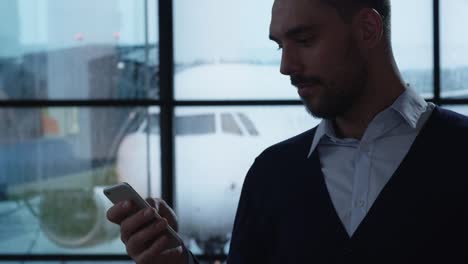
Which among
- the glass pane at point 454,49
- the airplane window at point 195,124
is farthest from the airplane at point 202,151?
the glass pane at point 454,49

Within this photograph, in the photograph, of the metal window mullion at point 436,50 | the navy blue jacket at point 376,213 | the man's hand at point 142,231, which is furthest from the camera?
the metal window mullion at point 436,50

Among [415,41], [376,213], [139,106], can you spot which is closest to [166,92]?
[139,106]

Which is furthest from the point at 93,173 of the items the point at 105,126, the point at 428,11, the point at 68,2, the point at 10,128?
the point at 428,11

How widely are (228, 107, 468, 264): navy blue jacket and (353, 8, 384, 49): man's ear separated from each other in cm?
17

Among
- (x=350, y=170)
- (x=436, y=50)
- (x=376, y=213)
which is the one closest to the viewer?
(x=376, y=213)

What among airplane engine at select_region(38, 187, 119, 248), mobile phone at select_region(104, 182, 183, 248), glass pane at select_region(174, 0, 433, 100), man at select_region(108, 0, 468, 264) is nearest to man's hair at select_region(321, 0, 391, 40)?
man at select_region(108, 0, 468, 264)

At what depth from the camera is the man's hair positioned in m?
1.24

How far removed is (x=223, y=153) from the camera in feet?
10.0

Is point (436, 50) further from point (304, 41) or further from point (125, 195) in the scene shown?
point (125, 195)

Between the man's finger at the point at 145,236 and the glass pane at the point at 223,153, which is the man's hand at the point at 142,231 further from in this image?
the glass pane at the point at 223,153

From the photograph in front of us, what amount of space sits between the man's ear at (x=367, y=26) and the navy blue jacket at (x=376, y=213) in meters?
0.17

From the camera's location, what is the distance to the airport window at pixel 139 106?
3.03 meters

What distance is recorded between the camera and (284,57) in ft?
4.04

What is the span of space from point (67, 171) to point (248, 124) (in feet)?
2.70
